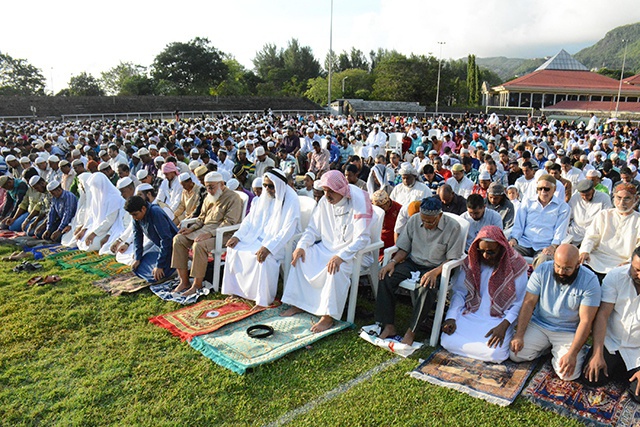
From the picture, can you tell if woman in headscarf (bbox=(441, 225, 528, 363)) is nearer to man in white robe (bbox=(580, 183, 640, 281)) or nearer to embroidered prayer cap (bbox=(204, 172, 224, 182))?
man in white robe (bbox=(580, 183, 640, 281))

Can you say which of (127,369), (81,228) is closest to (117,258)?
(81,228)

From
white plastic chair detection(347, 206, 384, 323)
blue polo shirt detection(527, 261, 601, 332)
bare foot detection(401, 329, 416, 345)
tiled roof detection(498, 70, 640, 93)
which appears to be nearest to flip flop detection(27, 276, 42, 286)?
white plastic chair detection(347, 206, 384, 323)

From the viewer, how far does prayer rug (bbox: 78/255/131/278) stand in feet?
17.4

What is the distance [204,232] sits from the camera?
4832 mm

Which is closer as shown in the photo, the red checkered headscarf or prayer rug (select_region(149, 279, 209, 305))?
the red checkered headscarf

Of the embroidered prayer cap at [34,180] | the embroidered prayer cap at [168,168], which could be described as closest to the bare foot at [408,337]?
the embroidered prayer cap at [168,168]

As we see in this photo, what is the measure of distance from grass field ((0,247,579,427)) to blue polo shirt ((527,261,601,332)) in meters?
0.65

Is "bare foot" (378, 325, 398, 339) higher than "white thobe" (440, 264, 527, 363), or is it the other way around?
"white thobe" (440, 264, 527, 363)

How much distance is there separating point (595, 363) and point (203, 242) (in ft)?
11.6

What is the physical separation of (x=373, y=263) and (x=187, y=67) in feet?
171

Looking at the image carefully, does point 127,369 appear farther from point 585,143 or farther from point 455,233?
point 585,143

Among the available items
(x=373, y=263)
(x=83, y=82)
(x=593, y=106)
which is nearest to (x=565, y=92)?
(x=593, y=106)

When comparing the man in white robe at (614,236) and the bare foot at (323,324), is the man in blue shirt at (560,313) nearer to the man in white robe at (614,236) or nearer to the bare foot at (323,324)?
the man in white robe at (614,236)

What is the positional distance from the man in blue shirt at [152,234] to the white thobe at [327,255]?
151cm
